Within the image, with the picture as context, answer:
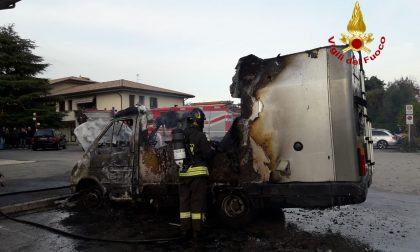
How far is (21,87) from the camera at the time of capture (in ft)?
117

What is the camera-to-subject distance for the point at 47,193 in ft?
30.2

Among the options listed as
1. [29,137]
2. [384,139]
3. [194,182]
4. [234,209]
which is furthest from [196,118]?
[29,137]

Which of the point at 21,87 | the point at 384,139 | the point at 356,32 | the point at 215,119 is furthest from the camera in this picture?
the point at 21,87

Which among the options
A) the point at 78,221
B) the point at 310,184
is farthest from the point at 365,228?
the point at 78,221

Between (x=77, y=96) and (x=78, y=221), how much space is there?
135ft

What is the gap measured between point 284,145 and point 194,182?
4.67 feet

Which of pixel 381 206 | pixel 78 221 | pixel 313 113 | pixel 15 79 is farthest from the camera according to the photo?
pixel 15 79

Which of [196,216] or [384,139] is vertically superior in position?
[384,139]

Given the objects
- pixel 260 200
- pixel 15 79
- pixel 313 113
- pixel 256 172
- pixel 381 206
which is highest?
pixel 15 79

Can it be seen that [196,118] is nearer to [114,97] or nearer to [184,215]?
[184,215]

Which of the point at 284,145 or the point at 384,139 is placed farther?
the point at 384,139

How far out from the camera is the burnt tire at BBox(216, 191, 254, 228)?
5969 mm

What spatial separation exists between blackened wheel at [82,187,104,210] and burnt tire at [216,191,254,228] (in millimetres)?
2463

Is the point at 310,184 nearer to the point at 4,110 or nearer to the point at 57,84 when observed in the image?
the point at 4,110
